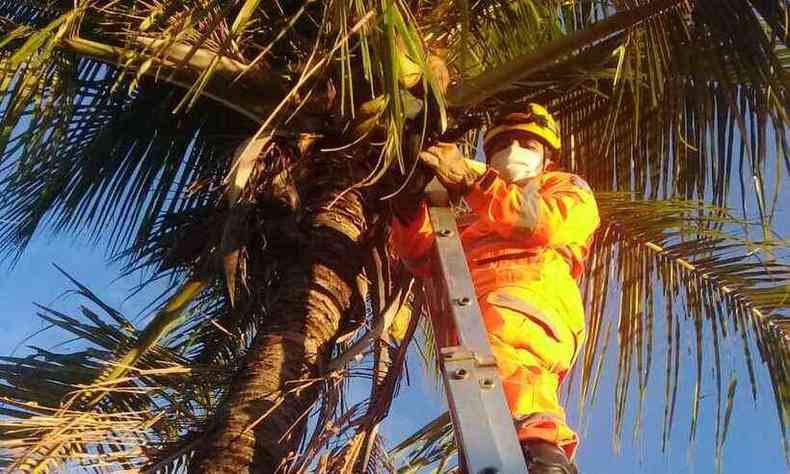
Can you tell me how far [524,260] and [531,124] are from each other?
0.53 m

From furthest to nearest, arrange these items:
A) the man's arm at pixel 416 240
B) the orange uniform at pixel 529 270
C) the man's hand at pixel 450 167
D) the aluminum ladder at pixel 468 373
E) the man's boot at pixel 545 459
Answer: the man's arm at pixel 416 240 → the man's hand at pixel 450 167 → the orange uniform at pixel 529 270 → the man's boot at pixel 545 459 → the aluminum ladder at pixel 468 373

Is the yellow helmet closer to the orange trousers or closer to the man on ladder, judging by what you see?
the man on ladder

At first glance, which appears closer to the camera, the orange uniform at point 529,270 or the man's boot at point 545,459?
the man's boot at point 545,459

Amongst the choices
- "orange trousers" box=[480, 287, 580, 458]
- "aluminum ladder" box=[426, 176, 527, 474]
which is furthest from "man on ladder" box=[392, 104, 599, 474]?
"aluminum ladder" box=[426, 176, 527, 474]

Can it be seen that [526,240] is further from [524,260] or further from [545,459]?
[545,459]

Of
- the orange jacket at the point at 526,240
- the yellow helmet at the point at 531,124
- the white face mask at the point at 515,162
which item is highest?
the yellow helmet at the point at 531,124

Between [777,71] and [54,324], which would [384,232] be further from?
[777,71]

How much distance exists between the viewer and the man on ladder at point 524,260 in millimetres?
2789

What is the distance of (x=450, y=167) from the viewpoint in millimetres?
3070

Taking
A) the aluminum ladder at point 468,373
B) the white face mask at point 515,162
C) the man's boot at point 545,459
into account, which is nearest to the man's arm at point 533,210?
the aluminum ladder at point 468,373

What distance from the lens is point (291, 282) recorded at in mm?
3178

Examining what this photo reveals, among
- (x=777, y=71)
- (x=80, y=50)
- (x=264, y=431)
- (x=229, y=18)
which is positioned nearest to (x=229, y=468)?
(x=264, y=431)

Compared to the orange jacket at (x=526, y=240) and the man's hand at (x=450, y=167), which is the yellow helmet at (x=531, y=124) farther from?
the man's hand at (x=450, y=167)

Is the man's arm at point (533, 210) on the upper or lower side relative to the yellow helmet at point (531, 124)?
lower
